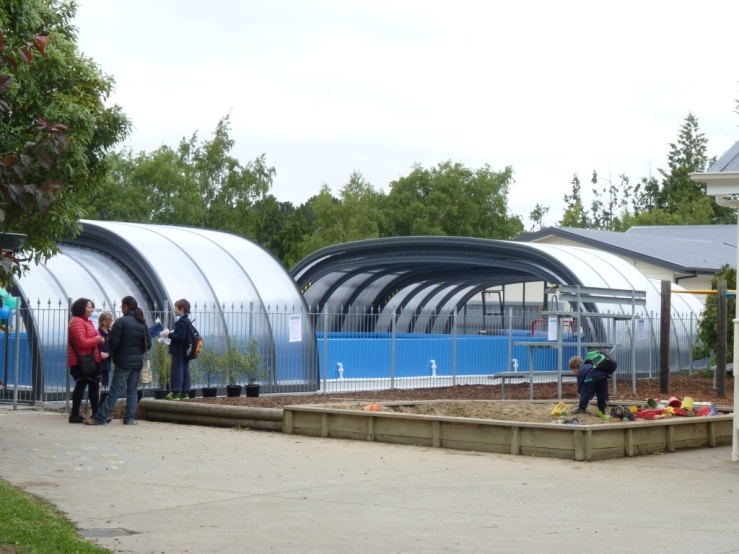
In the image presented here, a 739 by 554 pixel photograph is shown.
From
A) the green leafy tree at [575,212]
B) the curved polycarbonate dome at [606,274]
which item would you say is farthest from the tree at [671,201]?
the curved polycarbonate dome at [606,274]

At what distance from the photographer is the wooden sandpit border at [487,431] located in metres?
13.7

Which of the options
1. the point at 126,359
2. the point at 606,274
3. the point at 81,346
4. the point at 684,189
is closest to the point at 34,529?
the point at 81,346

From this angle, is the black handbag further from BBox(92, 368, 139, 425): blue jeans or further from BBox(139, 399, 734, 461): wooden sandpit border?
BBox(139, 399, 734, 461): wooden sandpit border

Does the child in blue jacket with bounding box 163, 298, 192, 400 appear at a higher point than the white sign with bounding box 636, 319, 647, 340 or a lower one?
lower

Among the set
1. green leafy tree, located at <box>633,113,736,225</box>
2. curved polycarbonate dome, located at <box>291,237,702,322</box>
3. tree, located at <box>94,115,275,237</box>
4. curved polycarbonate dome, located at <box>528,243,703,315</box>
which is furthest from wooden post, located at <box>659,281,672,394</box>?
green leafy tree, located at <box>633,113,736,225</box>

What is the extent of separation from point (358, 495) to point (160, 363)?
10398mm

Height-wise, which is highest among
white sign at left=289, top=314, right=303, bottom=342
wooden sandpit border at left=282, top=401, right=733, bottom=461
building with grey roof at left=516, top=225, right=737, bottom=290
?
building with grey roof at left=516, top=225, right=737, bottom=290

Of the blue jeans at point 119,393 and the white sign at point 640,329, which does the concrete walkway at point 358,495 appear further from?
the white sign at point 640,329

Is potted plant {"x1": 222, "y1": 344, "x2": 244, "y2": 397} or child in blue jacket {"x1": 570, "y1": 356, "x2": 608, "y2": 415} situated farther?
potted plant {"x1": 222, "y1": 344, "x2": 244, "y2": 397}

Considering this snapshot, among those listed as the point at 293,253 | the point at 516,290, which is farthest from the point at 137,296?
the point at 293,253

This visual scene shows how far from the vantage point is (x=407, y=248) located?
34.1 m

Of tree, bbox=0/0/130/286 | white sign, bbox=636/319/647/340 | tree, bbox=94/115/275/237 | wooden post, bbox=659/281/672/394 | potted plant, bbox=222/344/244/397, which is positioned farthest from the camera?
tree, bbox=94/115/275/237

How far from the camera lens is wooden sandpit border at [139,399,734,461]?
13727 mm

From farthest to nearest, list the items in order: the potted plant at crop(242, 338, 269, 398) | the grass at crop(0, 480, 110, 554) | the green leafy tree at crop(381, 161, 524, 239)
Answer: the green leafy tree at crop(381, 161, 524, 239)
the potted plant at crop(242, 338, 269, 398)
the grass at crop(0, 480, 110, 554)
